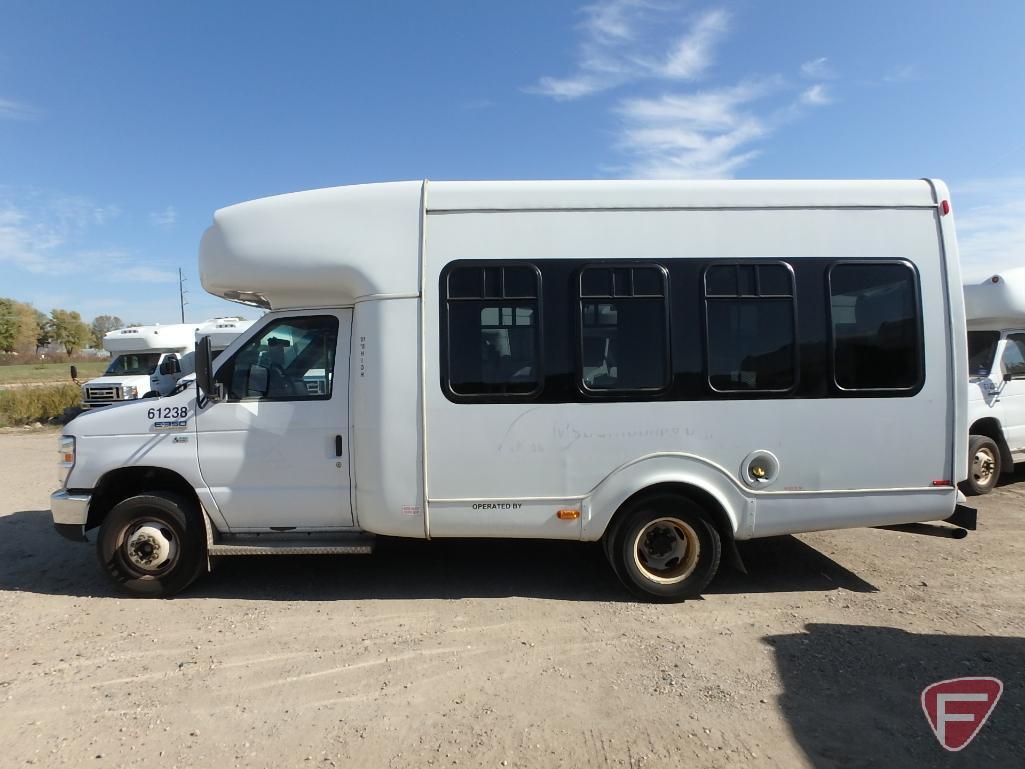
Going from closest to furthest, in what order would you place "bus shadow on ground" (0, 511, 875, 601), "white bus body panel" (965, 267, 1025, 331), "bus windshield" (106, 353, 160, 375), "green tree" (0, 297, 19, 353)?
"bus shadow on ground" (0, 511, 875, 601)
"white bus body panel" (965, 267, 1025, 331)
"bus windshield" (106, 353, 160, 375)
"green tree" (0, 297, 19, 353)

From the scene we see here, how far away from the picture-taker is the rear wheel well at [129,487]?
480cm

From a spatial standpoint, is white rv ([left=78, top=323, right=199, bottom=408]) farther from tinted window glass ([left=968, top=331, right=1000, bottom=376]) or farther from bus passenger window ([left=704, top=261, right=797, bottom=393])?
tinted window glass ([left=968, top=331, right=1000, bottom=376])

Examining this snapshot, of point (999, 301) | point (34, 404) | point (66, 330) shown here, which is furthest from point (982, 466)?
point (66, 330)

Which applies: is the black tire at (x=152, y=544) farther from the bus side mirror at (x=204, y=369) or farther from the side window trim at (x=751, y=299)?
the side window trim at (x=751, y=299)

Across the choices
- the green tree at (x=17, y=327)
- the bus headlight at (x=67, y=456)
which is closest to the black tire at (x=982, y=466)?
the bus headlight at (x=67, y=456)

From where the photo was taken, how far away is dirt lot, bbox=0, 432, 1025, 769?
120 inches

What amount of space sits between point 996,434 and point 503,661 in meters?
7.29

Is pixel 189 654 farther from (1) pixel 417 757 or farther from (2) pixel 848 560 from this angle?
(2) pixel 848 560

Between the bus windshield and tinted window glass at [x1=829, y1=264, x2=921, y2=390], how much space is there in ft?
52.4

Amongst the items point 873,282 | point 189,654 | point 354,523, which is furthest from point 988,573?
point 189,654

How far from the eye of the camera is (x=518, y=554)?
5.70 meters

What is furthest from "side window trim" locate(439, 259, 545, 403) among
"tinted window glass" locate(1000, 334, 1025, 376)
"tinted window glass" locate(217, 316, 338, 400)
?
"tinted window glass" locate(1000, 334, 1025, 376)

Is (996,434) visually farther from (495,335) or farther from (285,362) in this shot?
(285,362)

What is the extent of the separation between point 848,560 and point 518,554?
9.53 feet
